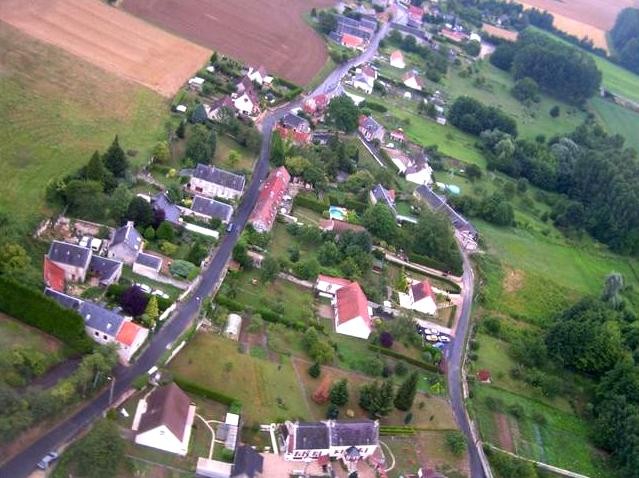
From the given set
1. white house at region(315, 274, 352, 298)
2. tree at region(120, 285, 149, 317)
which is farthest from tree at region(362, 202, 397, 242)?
tree at region(120, 285, 149, 317)

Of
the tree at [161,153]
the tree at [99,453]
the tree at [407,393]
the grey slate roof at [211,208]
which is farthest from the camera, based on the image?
the tree at [161,153]

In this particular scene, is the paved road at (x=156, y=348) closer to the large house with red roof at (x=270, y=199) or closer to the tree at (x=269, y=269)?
the large house with red roof at (x=270, y=199)

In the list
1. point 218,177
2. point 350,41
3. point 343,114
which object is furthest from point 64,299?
point 350,41

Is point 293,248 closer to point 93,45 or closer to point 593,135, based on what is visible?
point 93,45

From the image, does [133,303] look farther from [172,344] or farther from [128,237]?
[128,237]

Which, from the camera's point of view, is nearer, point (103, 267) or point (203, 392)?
point (203, 392)

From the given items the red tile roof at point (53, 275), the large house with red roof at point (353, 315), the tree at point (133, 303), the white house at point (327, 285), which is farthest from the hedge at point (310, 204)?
the red tile roof at point (53, 275)

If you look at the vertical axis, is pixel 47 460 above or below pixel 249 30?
below
